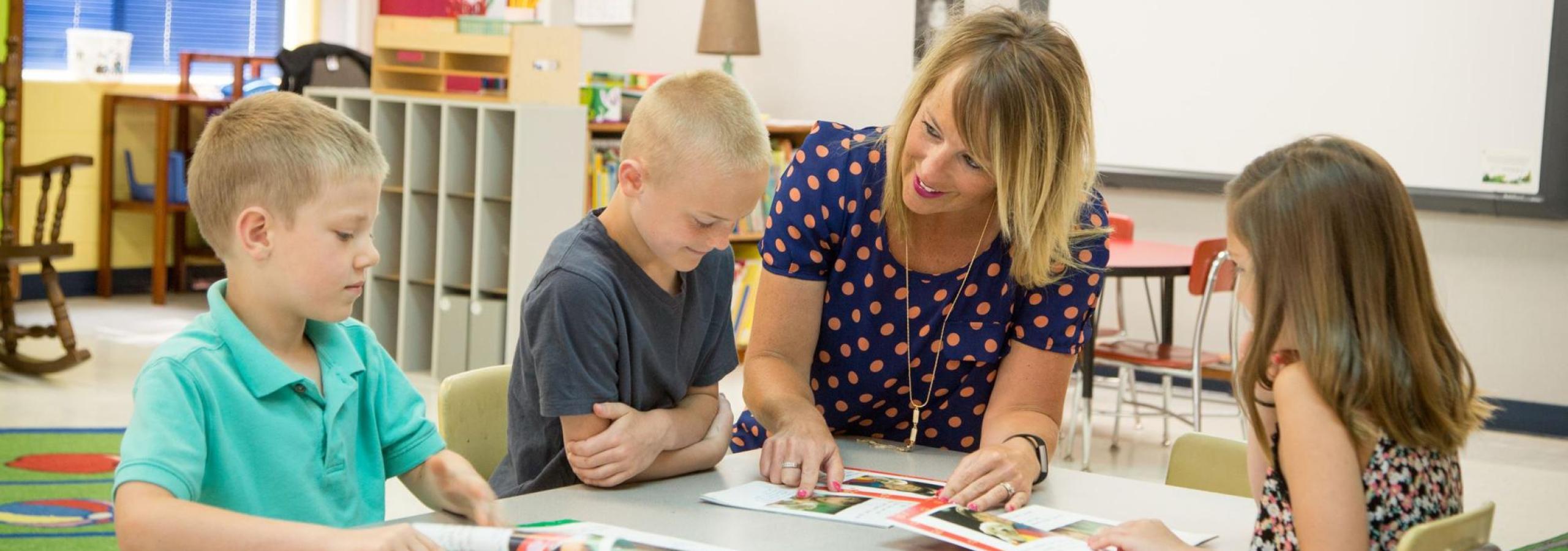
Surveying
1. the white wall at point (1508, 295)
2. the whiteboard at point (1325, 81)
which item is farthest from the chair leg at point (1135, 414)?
the white wall at point (1508, 295)

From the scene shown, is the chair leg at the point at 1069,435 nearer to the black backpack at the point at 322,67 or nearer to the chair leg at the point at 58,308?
the black backpack at the point at 322,67

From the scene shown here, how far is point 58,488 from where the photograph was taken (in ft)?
12.6

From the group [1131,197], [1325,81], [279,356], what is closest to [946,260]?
[279,356]

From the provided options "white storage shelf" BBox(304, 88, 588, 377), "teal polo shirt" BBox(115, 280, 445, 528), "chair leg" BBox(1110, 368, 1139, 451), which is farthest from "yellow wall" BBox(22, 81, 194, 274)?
"teal polo shirt" BBox(115, 280, 445, 528)

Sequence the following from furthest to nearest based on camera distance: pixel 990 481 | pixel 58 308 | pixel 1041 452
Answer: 1. pixel 58 308
2. pixel 1041 452
3. pixel 990 481

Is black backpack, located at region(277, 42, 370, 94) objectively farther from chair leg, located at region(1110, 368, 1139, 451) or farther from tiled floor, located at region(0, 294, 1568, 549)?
chair leg, located at region(1110, 368, 1139, 451)

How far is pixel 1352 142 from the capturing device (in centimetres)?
150

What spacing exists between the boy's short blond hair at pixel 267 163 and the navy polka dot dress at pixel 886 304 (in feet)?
2.13

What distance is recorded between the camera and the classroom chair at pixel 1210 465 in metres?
2.01

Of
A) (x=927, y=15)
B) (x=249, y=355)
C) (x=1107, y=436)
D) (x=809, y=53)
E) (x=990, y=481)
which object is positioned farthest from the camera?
(x=809, y=53)

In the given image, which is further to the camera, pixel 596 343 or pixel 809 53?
pixel 809 53

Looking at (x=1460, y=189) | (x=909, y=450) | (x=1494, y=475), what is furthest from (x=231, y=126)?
(x=1460, y=189)

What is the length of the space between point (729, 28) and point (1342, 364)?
5362mm

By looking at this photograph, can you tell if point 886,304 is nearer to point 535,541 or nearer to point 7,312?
point 535,541
